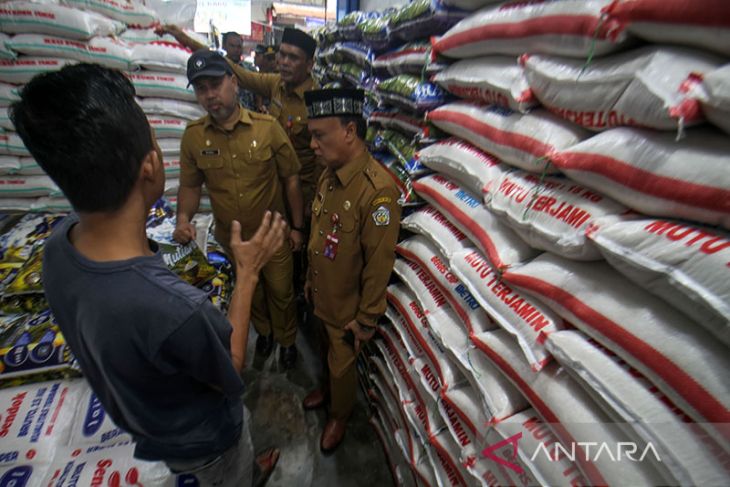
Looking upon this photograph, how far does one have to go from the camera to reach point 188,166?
7.99 ft

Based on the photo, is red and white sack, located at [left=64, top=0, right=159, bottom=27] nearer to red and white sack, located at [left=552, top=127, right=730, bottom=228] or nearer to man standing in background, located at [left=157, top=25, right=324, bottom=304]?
man standing in background, located at [left=157, top=25, right=324, bottom=304]

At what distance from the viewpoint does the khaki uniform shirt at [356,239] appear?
1.67m

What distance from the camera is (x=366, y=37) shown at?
89.5 inches

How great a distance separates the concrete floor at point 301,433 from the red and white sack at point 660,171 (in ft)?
6.79

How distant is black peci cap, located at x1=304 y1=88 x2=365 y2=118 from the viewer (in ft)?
5.58

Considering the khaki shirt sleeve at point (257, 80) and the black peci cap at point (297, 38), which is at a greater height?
the black peci cap at point (297, 38)

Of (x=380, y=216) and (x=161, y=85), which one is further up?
(x=161, y=85)

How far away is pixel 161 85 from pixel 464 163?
9.98ft

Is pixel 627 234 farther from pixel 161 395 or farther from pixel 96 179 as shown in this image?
pixel 161 395

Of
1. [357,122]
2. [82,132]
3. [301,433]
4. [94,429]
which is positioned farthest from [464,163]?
[94,429]

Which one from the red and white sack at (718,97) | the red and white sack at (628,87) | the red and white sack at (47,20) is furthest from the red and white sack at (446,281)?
the red and white sack at (47,20)

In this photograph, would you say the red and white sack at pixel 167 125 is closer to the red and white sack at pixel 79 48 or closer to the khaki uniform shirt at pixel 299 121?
the red and white sack at pixel 79 48

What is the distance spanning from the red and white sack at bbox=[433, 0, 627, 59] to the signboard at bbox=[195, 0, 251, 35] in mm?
4940

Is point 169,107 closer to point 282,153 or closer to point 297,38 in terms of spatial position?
point 297,38
